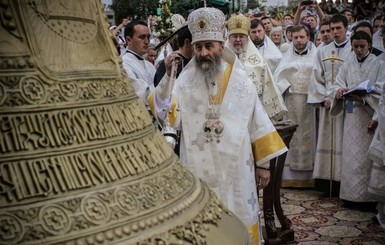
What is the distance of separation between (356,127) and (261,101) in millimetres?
1445

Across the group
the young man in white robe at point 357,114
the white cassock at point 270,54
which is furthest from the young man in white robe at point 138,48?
the white cassock at point 270,54

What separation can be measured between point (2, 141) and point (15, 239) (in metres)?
0.14

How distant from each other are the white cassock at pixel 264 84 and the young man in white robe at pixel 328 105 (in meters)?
1.15

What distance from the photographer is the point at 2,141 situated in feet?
2.67

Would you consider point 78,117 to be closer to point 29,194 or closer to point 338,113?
point 29,194

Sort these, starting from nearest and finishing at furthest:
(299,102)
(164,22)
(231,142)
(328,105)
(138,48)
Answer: (231,142) < (138,48) < (164,22) < (328,105) < (299,102)

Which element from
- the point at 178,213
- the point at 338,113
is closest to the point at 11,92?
the point at 178,213

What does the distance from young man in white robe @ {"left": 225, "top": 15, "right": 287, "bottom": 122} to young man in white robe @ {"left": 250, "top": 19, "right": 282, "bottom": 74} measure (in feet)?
4.06

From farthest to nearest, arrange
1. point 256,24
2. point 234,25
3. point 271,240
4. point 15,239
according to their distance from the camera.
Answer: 1. point 256,24
2. point 234,25
3. point 271,240
4. point 15,239

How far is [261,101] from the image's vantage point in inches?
197

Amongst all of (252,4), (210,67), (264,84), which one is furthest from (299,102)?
(252,4)

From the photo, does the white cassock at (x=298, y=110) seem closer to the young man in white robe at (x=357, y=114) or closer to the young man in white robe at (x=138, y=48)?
the young man in white robe at (x=357, y=114)

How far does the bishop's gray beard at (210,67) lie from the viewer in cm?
354

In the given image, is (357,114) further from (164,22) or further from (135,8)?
(135,8)
